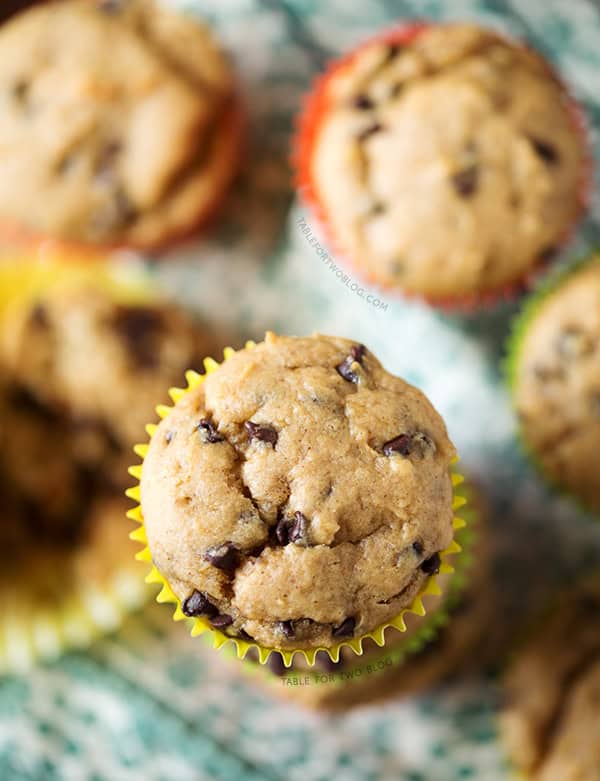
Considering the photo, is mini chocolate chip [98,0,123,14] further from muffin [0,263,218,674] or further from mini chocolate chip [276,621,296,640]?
mini chocolate chip [276,621,296,640]

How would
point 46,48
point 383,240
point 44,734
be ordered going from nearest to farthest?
point 383,240 → point 46,48 → point 44,734

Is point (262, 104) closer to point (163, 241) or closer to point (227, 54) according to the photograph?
point (227, 54)

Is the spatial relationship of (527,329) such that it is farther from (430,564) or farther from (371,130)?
(430,564)

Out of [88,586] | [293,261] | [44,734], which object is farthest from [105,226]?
[44,734]

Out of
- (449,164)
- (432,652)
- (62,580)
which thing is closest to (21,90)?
(449,164)

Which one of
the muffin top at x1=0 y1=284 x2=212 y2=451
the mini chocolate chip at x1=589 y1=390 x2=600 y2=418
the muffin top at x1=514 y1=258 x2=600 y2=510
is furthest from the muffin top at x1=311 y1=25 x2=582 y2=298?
the muffin top at x1=0 y1=284 x2=212 y2=451

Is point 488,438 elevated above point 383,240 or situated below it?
below

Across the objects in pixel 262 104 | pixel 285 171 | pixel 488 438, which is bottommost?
pixel 488 438

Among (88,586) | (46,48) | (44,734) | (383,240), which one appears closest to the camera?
(383,240)
